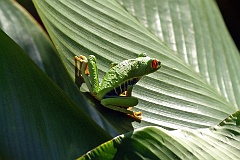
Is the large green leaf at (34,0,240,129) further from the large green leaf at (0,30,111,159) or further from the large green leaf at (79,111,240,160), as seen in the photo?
the large green leaf at (79,111,240,160)

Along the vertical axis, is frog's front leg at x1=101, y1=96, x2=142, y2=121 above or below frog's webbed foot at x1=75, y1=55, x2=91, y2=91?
below

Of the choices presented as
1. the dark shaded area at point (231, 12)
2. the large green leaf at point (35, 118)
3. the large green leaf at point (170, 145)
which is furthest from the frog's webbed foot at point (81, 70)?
the dark shaded area at point (231, 12)

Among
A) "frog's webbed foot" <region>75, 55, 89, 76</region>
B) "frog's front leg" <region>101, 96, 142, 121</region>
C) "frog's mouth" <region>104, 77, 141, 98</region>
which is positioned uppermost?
"frog's webbed foot" <region>75, 55, 89, 76</region>

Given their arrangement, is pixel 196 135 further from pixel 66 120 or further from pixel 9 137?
pixel 9 137

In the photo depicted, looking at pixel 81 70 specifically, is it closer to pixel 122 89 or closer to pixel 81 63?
pixel 81 63

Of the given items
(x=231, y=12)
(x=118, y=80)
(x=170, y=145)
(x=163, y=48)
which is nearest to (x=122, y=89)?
(x=118, y=80)

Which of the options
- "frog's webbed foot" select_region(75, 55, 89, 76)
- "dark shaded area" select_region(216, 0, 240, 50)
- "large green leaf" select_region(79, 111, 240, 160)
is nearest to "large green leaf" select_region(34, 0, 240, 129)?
"frog's webbed foot" select_region(75, 55, 89, 76)

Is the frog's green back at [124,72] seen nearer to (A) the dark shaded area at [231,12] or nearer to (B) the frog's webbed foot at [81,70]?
(B) the frog's webbed foot at [81,70]
